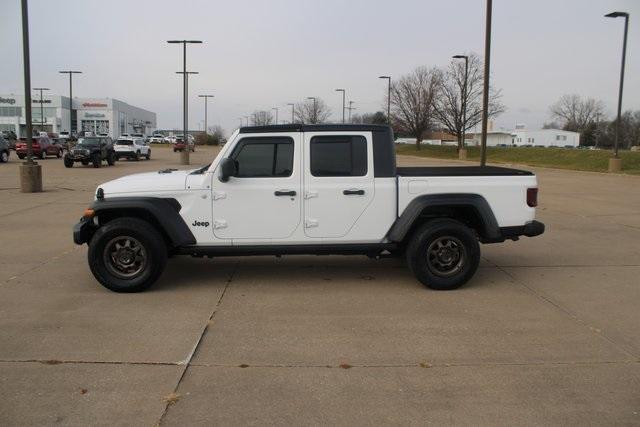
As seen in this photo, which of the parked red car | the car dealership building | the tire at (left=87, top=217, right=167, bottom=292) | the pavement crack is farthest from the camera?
the car dealership building

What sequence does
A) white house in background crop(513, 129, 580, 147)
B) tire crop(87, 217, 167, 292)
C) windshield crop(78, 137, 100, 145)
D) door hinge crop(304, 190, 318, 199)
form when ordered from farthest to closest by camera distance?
white house in background crop(513, 129, 580, 147) → windshield crop(78, 137, 100, 145) → door hinge crop(304, 190, 318, 199) → tire crop(87, 217, 167, 292)

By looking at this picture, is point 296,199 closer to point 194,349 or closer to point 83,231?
point 194,349

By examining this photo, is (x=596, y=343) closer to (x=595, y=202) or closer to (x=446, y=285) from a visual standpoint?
(x=446, y=285)

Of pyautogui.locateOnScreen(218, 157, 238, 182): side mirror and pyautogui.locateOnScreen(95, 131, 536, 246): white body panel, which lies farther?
pyautogui.locateOnScreen(95, 131, 536, 246): white body panel

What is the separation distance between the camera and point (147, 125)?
159 metres

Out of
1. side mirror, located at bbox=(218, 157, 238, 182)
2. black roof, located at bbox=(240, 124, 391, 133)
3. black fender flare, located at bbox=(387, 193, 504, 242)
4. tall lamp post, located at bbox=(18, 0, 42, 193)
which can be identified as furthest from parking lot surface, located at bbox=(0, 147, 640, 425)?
tall lamp post, located at bbox=(18, 0, 42, 193)

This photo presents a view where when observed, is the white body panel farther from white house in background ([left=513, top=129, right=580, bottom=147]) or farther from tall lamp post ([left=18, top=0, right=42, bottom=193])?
white house in background ([left=513, top=129, right=580, bottom=147])

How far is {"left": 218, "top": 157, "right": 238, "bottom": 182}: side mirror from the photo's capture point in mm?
5980

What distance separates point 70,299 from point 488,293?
14.6 feet

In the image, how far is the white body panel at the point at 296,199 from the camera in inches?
243

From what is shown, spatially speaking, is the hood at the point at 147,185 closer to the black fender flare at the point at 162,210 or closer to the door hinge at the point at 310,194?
the black fender flare at the point at 162,210

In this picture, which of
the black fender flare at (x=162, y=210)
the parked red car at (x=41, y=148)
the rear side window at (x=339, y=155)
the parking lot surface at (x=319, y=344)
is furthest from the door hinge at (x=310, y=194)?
the parked red car at (x=41, y=148)

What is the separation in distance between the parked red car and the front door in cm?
3735

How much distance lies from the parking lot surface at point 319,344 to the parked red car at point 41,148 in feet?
117
